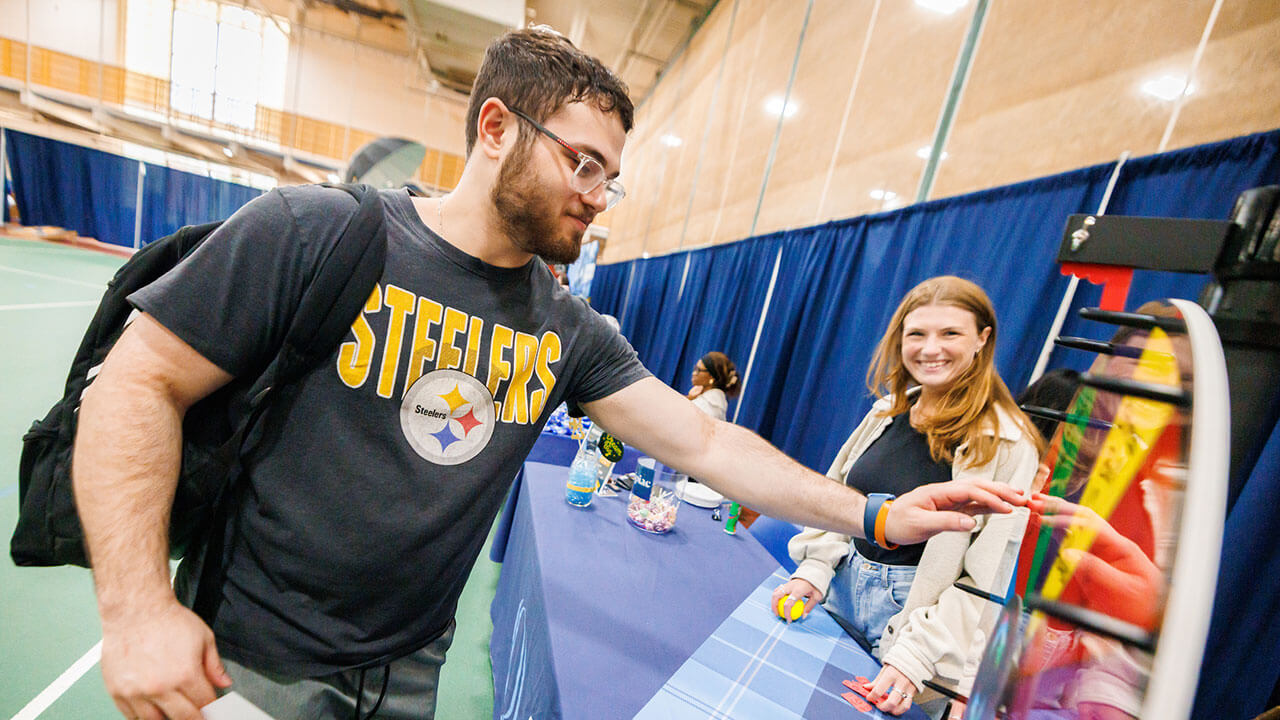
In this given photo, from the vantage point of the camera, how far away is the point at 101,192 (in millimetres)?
14250

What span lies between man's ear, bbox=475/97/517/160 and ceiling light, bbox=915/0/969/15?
3.06m

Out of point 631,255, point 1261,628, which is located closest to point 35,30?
point 631,255

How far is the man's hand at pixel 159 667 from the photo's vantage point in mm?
603

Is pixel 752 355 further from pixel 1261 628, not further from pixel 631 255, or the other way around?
pixel 631 255

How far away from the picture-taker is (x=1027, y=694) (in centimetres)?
39

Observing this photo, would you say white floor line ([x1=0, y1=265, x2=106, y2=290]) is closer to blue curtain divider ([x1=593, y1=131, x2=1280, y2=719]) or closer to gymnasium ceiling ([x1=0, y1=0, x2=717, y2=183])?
gymnasium ceiling ([x1=0, y1=0, x2=717, y2=183])

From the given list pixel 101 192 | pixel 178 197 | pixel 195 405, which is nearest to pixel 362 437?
pixel 195 405

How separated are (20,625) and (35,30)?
18.3 m

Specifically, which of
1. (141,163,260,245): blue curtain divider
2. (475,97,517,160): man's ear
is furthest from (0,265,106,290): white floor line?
(475,97,517,160): man's ear

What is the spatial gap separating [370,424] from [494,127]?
607 mm

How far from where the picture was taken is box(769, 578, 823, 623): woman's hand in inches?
51.4

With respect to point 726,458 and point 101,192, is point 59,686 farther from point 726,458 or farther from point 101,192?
point 101,192

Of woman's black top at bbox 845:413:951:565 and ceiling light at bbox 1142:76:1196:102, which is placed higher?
ceiling light at bbox 1142:76:1196:102

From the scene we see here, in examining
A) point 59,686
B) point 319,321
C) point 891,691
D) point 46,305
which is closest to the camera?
point 319,321
